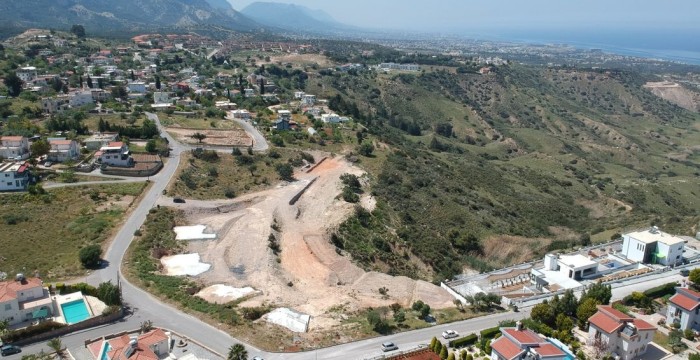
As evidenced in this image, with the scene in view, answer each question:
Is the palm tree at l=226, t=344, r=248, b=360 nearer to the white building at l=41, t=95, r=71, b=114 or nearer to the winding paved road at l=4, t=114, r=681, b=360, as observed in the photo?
the winding paved road at l=4, t=114, r=681, b=360

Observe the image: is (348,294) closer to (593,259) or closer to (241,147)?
(593,259)

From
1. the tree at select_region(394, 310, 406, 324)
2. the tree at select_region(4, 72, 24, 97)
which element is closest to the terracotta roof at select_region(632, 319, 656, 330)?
the tree at select_region(394, 310, 406, 324)

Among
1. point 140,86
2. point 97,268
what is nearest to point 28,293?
point 97,268

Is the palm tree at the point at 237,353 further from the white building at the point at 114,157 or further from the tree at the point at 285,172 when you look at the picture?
the white building at the point at 114,157

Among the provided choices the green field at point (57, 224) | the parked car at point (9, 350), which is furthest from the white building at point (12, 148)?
the parked car at point (9, 350)

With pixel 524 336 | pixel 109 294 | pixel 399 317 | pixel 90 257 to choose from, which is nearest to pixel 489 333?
pixel 524 336

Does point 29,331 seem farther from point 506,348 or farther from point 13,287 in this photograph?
point 506,348
